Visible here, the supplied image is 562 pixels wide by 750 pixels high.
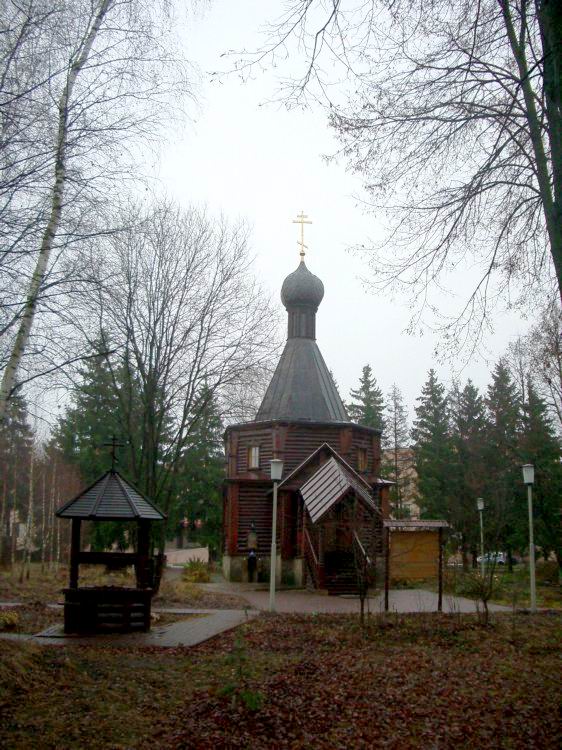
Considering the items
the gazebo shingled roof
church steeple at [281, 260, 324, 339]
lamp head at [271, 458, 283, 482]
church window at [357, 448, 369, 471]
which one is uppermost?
church steeple at [281, 260, 324, 339]

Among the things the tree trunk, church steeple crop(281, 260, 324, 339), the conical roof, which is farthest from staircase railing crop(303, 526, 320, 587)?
the tree trunk

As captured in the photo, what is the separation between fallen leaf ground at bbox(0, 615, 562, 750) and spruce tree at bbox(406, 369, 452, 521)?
27.9 meters

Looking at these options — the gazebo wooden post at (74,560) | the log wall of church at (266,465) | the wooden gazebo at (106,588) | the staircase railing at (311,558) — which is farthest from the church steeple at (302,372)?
the gazebo wooden post at (74,560)

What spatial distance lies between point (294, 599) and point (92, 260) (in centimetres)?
1407

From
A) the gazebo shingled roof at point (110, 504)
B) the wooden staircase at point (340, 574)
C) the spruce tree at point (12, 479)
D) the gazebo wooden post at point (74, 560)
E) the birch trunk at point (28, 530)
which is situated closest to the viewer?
the gazebo shingled roof at point (110, 504)

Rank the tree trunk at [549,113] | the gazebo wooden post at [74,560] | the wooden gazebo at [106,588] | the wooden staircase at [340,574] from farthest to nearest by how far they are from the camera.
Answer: the wooden staircase at [340,574] < the gazebo wooden post at [74,560] < the wooden gazebo at [106,588] < the tree trunk at [549,113]

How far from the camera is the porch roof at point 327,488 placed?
2088 cm

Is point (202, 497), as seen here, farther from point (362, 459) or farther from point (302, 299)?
point (362, 459)

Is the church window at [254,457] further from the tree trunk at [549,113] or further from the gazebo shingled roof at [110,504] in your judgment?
the tree trunk at [549,113]

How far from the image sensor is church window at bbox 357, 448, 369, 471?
28203mm

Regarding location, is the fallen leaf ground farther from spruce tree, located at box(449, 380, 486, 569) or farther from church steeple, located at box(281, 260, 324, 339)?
church steeple, located at box(281, 260, 324, 339)

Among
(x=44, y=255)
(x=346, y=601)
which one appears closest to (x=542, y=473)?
(x=346, y=601)

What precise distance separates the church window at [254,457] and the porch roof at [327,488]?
3.27 metres

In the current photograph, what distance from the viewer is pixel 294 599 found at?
66.2 feet
